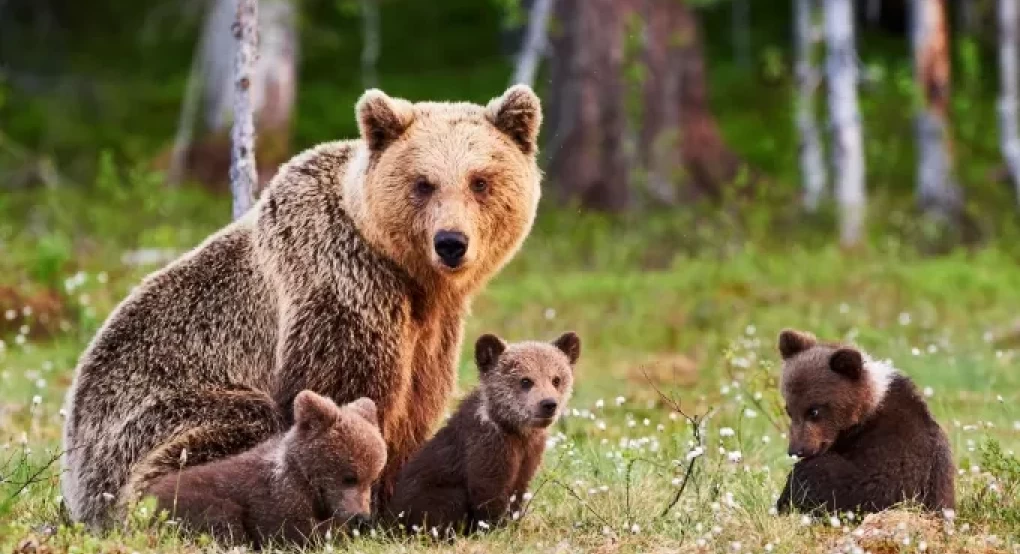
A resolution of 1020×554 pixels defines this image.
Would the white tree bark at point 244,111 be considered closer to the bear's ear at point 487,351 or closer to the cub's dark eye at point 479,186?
the cub's dark eye at point 479,186

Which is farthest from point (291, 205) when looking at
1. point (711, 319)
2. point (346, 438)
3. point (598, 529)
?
point (711, 319)

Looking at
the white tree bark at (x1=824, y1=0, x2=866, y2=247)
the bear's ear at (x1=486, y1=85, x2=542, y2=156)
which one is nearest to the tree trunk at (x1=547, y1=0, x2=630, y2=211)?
the white tree bark at (x1=824, y1=0, x2=866, y2=247)

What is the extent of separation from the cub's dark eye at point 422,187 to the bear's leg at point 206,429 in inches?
47.1

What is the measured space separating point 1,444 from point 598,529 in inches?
149

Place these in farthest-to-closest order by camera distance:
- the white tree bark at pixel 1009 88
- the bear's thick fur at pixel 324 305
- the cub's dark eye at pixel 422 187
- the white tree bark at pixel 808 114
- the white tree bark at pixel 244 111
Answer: the white tree bark at pixel 1009 88 < the white tree bark at pixel 808 114 < the white tree bark at pixel 244 111 < the cub's dark eye at pixel 422 187 < the bear's thick fur at pixel 324 305

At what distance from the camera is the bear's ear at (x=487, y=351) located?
7613mm

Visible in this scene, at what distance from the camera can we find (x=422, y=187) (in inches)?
300

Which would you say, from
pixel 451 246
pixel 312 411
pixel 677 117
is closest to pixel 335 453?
pixel 312 411

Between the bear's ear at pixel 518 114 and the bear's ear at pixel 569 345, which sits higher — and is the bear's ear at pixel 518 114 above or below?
above

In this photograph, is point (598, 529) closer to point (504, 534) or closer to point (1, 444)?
point (504, 534)

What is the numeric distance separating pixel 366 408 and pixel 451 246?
845 millimetres

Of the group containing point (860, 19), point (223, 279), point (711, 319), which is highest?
point (860, 19)

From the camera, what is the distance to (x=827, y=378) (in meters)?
7.39

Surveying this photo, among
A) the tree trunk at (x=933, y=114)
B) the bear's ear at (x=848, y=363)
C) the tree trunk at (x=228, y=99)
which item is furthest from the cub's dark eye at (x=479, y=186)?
the tree trunk at (x=228, y=99)
